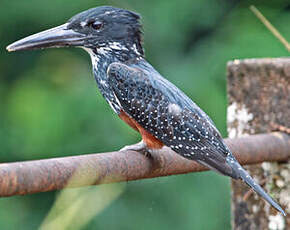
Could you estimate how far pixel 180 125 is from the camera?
2.25 m

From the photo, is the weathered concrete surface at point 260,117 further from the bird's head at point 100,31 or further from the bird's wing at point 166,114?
the bird's head at point 100,31

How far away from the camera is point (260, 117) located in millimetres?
2230

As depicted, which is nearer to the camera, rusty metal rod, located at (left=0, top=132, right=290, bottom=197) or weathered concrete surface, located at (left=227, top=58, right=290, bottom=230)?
rusty metal rod, located at (left=0, top=132, right=290, bottom=197)

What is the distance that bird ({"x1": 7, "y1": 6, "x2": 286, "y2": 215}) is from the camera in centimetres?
217

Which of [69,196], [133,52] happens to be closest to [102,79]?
[133,52]

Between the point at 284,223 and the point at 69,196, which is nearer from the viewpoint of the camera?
the point at 69,196

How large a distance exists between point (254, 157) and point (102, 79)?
730 mm

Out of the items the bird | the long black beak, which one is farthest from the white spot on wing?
the long black beak

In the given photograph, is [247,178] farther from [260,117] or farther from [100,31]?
[100,31]

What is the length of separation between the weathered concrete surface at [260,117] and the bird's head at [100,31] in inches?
15.6

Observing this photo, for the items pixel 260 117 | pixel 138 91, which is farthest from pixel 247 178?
pixel 138 91

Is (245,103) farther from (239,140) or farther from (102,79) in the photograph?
(102,79)

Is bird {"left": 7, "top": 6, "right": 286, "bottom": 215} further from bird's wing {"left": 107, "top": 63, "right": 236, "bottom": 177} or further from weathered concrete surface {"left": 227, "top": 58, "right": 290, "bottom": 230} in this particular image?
weathered concrete surface {"left": 227, "top": 58, "right": 290, "bottom": 230}

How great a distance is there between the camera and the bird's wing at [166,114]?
220 centimetres
